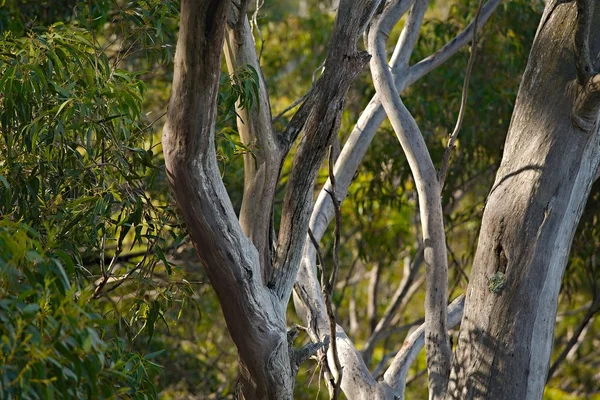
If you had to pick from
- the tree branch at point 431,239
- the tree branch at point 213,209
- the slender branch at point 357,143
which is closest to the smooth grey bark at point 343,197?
the slender branch at point 357,143

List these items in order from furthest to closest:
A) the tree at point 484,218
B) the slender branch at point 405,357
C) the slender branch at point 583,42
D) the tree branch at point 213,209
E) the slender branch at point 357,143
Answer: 1. the slender branch at point 357,143
2. the slender branch at point 405,357
3. the slender branch at point 583,42
4. the tree at point 484,218
5. the tree branch at point 213,209

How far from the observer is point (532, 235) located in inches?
92.6

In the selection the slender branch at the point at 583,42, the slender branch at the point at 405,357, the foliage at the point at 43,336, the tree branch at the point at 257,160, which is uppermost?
the slender branch at the point at 583,42

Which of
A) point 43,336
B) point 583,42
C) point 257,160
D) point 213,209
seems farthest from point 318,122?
point 43,336

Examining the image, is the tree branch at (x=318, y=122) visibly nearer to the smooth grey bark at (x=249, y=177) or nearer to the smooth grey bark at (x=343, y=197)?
the smooth grey bark at (x=249, y=177)

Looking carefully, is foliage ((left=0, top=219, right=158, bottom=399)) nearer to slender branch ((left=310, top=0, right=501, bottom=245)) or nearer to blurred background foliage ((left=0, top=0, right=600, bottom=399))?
blurred background foliage ((left=0, top=0, right=600, bottom=399))

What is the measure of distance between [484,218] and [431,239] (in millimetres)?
264

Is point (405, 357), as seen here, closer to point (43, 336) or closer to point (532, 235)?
point (532, 235)

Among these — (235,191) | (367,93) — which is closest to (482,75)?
(367,93)

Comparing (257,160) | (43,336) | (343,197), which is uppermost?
(343,197)

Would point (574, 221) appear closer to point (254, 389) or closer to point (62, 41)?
point (254, 389)

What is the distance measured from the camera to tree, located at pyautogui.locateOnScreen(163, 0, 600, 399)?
213 centimetres

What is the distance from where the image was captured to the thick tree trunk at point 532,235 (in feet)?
7.70

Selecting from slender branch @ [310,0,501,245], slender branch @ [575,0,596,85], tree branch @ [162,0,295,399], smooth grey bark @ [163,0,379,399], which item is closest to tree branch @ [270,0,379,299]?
smooth grey bark @ [163,0,379,399]
